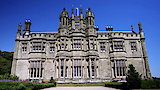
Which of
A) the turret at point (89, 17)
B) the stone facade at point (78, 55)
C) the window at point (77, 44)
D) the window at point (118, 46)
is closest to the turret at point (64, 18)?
the stone facade at point (78, 55)

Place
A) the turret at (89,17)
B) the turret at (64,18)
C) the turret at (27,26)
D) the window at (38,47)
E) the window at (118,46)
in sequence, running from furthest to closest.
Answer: the turret at (27,26), the turret at (89,17), the turret at (64,18), the window at (118,46), the window at (38,47)

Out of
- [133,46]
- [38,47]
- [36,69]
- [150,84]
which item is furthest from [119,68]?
[38,47]

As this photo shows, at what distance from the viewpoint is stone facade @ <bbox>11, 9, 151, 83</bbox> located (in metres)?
25.4

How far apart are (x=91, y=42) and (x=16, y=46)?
1708 cm

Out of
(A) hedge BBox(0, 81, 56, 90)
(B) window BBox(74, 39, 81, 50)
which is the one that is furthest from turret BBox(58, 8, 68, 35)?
(A) hedge BBox(0, 81, 56, 90)

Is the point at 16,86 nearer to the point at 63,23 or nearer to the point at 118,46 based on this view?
the point at 63,23

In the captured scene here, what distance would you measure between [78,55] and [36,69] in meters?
9.32

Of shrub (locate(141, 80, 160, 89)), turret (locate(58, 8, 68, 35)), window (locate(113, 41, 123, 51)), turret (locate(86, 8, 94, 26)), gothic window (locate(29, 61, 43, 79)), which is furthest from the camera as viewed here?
turret (locate(86, 8, 94, 26))

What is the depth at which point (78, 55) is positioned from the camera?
85.9ft

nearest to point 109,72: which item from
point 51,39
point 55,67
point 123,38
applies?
point 123,38

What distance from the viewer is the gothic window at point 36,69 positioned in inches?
1000

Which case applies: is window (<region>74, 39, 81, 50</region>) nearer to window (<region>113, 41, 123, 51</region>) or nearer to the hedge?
window (<region>113, 41, 123, 51</region>)

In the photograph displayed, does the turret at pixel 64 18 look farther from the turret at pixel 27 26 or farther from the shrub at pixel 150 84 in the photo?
the shrub at pixel 150 84

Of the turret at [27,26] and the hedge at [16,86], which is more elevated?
the turret at [27,26]
